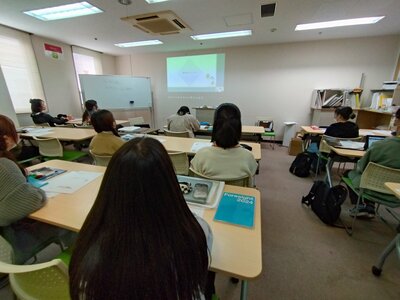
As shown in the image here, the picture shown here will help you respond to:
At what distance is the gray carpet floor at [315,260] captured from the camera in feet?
4.52

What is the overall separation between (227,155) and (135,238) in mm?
995

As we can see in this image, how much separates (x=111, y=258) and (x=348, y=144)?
2.94 m

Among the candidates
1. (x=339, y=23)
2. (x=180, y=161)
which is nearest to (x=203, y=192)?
(x=180, y=161)

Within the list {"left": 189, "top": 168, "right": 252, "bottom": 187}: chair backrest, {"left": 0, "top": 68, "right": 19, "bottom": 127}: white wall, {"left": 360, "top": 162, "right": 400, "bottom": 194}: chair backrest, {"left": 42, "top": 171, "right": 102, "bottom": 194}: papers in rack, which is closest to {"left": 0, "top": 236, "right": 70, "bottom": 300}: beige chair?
{"left": 42, "top": 171, "right": 102, "bottom": 194}: papers in rack

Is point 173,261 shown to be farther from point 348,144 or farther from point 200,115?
point 200,115

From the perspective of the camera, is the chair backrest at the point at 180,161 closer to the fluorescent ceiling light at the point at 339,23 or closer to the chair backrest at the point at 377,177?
the chair backrest at the point at 377,177

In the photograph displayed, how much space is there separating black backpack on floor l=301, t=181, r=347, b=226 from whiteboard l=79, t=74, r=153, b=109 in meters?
5.56

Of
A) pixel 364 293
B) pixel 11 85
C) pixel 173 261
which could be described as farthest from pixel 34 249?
pixel 11 85

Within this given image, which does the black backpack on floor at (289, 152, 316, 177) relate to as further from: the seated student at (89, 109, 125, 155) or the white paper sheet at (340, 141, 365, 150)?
the seated student at (89, 109, 125, 155)

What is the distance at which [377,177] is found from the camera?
5.47 ft

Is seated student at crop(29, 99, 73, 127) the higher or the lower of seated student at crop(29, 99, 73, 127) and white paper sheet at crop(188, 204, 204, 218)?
the higher

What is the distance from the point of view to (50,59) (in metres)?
4.70

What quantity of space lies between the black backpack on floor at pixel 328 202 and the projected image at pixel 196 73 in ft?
14.0

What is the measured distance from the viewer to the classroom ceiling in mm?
2768
